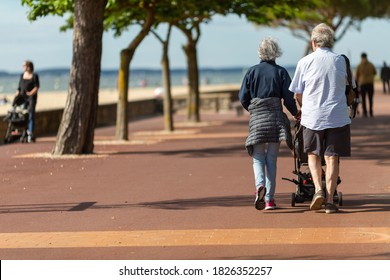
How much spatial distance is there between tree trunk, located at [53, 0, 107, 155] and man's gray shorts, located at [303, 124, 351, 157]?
949 centimetres

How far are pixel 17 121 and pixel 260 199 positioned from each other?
43.9 feet

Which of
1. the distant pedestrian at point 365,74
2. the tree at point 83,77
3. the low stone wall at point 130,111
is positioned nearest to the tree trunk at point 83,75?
the tree at point 83,77

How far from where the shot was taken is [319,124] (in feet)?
40.0

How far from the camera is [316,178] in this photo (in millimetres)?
12328

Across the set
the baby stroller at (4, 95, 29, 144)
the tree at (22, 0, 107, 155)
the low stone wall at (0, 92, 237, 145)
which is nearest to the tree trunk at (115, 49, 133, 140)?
the baby stroller at (4, 95, 29, 144)

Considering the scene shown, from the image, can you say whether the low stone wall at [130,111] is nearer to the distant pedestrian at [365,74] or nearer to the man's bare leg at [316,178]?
the distant pedestrian at [365,74]

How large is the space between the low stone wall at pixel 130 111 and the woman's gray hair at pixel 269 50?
48.1ft

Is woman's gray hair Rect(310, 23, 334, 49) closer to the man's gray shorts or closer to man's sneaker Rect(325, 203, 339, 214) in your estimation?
the man's gray shorts

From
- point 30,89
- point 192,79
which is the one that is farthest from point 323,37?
point 192,79

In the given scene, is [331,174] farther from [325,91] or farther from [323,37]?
[323,37]

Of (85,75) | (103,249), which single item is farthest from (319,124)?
(85,75)

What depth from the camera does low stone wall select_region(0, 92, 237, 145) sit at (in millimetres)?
29180
